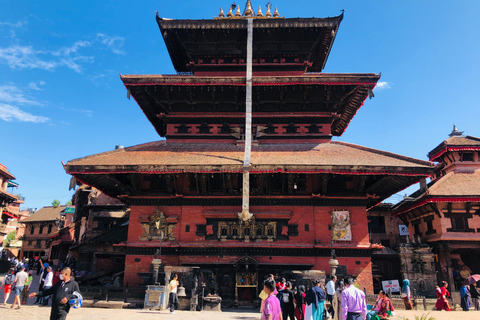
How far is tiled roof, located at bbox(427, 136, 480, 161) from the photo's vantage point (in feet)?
88.5

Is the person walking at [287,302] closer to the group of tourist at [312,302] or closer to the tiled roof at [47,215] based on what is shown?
the group of tourist at [312,302]

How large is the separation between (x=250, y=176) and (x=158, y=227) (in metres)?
5.17

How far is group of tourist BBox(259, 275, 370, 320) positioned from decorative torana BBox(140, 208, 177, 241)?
7.02 meters

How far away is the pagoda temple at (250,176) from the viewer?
1523cm

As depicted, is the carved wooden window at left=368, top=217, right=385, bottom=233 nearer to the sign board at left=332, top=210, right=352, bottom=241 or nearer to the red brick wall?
the red brick wall

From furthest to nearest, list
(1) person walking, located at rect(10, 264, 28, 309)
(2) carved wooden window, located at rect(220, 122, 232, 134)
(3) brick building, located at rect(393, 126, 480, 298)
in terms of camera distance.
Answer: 1. (3) brick building, located at rect(393, 126, 480, 298)
2. (2) carved wooden window, located at rect(220, 122, 232, 134)
3. (1) person walking, located at rect(10, 264, 28, 309)

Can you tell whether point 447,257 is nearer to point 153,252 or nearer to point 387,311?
point 387,311

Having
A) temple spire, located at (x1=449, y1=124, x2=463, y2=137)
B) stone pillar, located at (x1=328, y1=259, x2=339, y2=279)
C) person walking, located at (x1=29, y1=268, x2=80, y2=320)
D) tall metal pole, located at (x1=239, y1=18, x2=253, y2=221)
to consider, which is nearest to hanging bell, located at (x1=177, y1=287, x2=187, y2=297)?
tall metal pole, located at (x1=239, y1=18, x2=253, y2=221)

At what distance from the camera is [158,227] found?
642 inches

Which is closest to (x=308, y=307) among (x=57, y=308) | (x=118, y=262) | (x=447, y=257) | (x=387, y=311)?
(x=387, y=311)

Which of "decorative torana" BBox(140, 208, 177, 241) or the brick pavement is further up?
"decorative torana" BBox(140, 208, 177, 241)

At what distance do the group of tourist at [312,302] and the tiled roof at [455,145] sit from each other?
20934 millimetres

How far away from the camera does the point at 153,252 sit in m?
16.1

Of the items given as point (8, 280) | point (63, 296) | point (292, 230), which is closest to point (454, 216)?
point (292, 230)
